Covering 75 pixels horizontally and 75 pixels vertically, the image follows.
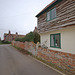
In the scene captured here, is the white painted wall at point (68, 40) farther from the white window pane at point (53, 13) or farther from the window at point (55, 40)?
the white window pane at point (53, 13)

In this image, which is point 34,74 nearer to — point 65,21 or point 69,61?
point 69,61

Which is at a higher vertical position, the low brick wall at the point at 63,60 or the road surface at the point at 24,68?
the low brick wall at the point at 63,60

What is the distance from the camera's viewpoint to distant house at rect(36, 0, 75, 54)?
20.7 ft

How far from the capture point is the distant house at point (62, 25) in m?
6.30

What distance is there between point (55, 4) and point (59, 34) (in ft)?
11.8

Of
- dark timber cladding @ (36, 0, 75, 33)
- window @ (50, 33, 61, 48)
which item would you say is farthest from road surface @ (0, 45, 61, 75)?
dark timber cladding @ (36, 0, 75, 33)

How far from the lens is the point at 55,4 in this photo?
7930 mm

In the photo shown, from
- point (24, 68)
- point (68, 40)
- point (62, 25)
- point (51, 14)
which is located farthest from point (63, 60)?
point (51, 14)

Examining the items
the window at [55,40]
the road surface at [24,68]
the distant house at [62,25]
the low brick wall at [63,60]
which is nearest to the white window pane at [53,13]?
the distant house at [62,25]

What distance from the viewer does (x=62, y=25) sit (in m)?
6.92

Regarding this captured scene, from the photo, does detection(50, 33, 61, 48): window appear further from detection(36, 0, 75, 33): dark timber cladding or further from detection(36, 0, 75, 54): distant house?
detection(36, 0, 75, 33): dark timber cladding

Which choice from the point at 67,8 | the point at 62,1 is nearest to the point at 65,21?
the point at 67,8

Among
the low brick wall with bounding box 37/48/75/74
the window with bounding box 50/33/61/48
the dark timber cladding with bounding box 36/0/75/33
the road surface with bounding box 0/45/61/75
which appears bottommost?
the road surface with bounding box 0/45/61/75

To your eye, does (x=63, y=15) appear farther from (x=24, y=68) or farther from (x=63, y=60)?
(x=24, y=68)
